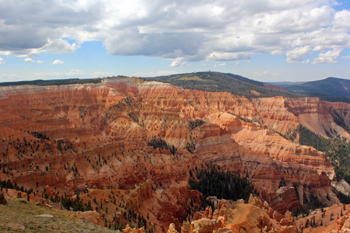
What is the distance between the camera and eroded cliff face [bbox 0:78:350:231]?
5078 centimetres

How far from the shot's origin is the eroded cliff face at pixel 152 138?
50781 mm

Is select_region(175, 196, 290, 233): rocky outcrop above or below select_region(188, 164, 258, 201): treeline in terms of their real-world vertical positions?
above

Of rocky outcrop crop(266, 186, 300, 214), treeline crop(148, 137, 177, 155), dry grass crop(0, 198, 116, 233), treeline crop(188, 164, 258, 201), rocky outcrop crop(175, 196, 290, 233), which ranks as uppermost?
dry grass crop(0, 198, 116, 233)

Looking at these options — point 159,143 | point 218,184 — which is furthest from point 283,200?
point 159,143

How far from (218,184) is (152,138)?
3843 cm

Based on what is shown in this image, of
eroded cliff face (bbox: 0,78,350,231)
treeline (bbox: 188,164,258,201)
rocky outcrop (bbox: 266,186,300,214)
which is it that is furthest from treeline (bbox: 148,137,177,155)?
rocky outcrop (bbox: 266,186,300,214)

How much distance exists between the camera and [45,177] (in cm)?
4244

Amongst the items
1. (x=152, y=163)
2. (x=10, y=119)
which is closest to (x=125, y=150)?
(x=152, y=163)

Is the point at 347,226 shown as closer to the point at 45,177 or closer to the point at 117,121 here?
the point at 45,177

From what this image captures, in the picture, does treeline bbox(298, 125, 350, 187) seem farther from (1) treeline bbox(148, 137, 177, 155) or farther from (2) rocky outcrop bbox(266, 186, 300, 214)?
(1) treeline bbox(148, 137, 177, 155)

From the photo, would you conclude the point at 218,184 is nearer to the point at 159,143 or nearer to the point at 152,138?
the point at 159,143

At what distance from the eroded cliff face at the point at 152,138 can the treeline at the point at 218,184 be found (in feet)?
7.73

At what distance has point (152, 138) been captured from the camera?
95.3m

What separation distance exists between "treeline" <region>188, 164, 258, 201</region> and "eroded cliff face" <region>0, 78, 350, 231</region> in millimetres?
2355
